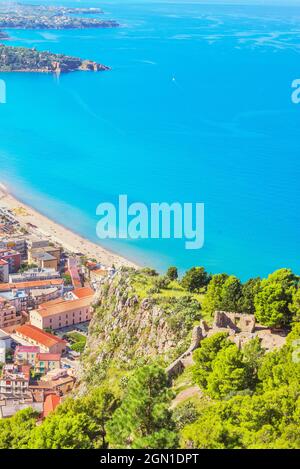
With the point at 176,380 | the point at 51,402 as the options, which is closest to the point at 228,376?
the point at 176,380

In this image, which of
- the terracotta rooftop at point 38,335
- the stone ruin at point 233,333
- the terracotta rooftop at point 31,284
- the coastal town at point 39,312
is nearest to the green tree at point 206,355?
the stone ruin at point 233,333

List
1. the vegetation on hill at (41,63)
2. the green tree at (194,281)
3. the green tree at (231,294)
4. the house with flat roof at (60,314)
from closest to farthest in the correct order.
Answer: the green tree at (231,294)
the green tree at (194,281)
the house with flat roof at (60,314)
the vegetation on hill at (41,63)

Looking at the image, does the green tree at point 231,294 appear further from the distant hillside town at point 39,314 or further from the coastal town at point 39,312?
the distant hillside town at point 39,314

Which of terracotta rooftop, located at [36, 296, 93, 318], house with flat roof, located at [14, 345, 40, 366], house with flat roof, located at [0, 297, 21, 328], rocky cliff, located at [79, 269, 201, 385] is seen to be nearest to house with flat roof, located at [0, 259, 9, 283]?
house with flat roof, located at [0, 297, 21, 328]

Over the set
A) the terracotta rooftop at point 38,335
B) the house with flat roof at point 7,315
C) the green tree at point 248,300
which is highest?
the green tree at point 248,300

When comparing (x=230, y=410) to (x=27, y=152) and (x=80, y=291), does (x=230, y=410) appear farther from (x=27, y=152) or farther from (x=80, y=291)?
(x=27, y=152)

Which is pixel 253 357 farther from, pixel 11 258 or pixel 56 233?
pixel 56 233

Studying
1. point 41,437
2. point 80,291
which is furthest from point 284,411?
point 80,291
